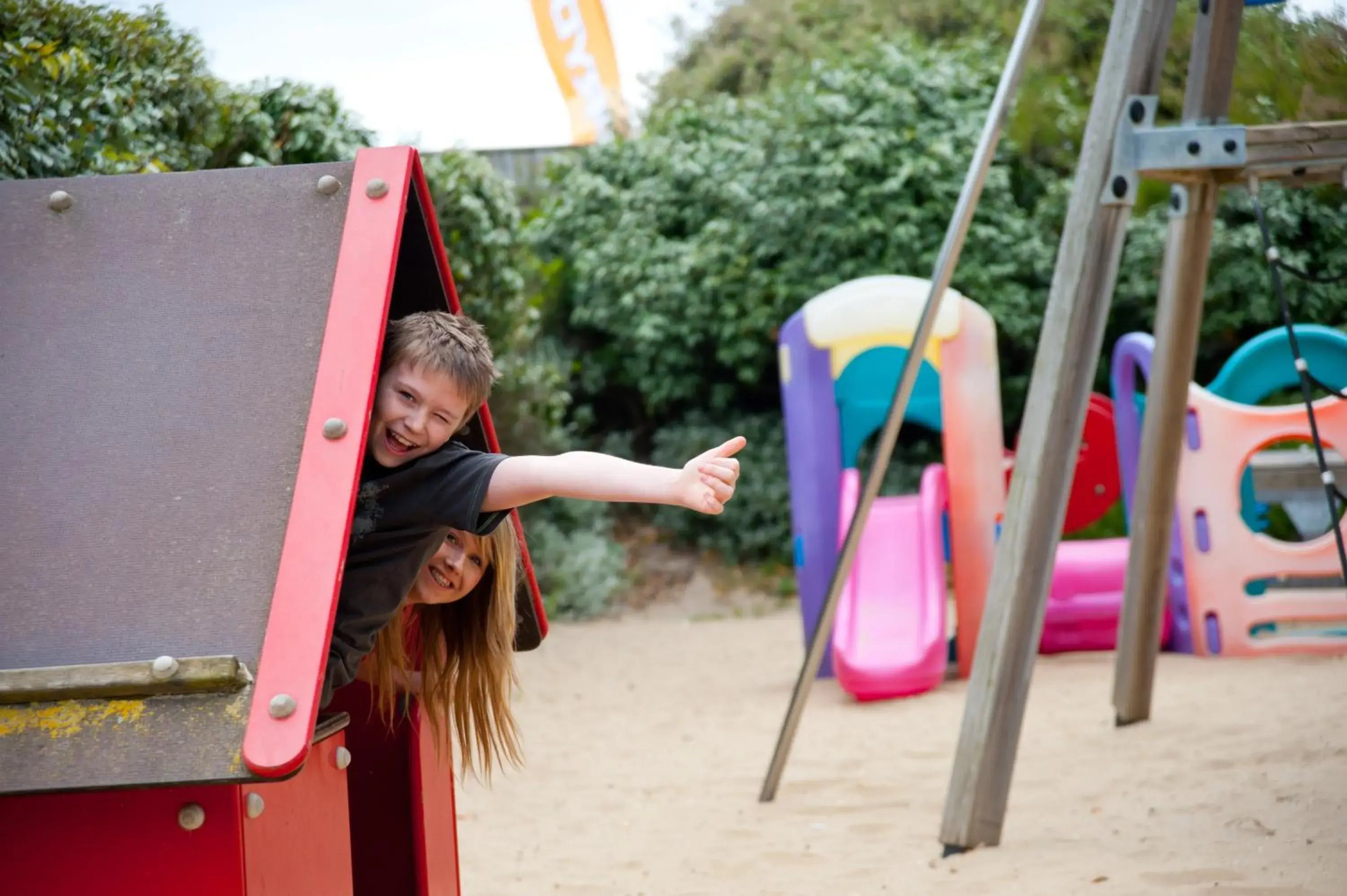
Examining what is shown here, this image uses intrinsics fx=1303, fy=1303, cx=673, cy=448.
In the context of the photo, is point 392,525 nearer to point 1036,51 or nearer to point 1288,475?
point 1288,475

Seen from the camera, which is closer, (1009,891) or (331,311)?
(331,311)

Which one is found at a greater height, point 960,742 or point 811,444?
point 960,742

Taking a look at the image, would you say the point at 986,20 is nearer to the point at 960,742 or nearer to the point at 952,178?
the point at 952,178

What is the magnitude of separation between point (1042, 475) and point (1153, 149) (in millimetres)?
901

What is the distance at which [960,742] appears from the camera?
3.41 m

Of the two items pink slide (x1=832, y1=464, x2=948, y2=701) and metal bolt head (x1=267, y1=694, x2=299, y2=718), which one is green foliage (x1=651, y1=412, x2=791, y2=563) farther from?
metal bolt head (x1=267, y1=694, x2=299, y2=718)

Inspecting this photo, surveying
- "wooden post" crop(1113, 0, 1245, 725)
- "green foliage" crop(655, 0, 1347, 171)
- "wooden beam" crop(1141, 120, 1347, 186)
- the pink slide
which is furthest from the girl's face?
the pink slide

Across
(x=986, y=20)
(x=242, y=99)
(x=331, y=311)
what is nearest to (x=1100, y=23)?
(x=986, y=20)

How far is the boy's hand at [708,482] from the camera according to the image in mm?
1828

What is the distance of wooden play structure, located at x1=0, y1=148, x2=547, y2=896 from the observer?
1711 millimetres

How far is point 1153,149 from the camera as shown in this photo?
338cm

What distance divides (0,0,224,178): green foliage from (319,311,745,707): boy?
68.0 inches

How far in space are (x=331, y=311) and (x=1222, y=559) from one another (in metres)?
5.55

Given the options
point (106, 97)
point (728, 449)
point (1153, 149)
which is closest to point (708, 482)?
point (728, 449)
